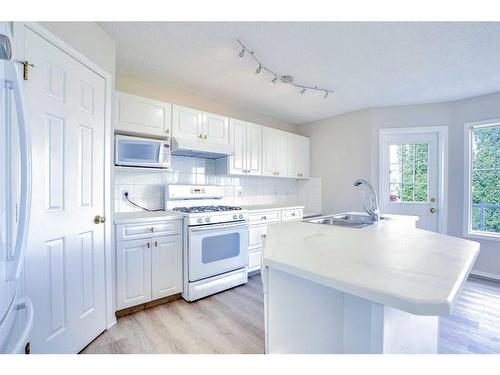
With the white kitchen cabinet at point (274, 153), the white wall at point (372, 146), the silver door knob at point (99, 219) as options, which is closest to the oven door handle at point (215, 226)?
the silver door knob at point (99, 219)

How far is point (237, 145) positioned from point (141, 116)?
1.22m

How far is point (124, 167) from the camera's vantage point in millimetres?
2193

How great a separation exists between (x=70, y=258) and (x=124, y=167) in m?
0.93

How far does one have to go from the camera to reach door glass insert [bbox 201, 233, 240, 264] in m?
2.41

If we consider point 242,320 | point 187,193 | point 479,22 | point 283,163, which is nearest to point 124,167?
point 187,193

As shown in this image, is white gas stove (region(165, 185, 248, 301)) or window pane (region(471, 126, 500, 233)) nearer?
white gas stove (region(165, 185, 248, 301))

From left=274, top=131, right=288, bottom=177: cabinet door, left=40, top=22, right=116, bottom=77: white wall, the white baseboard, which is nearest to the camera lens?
left=40, top=22, right=116, bottom=77: white wall

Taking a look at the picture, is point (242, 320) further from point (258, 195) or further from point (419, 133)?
point (419, 133)

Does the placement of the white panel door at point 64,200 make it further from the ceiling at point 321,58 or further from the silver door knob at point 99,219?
the ceiling at point 321,58

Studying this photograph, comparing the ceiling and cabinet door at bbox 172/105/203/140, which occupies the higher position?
the ceiling

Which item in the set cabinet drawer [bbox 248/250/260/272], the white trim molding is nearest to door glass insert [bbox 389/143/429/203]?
the white trim molding

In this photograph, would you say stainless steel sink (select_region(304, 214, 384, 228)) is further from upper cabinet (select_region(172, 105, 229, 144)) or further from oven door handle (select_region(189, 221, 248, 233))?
upper cabinet (select_region(172, 105, 229, 144))

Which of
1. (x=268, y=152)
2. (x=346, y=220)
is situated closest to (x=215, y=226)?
(x=346, y=220)

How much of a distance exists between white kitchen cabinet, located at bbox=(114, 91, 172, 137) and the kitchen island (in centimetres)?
179
